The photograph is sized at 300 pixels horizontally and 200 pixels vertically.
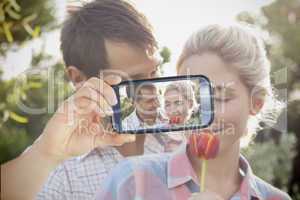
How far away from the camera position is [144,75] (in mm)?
1655

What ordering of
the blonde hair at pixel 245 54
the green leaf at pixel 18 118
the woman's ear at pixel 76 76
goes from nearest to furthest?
the blonde hair at pixel 245 54 → the woman's ear at pixel 76 76 → the green leaf at pixel 18 118

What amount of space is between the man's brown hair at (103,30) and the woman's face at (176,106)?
0.15 metres

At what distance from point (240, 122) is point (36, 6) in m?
0.74

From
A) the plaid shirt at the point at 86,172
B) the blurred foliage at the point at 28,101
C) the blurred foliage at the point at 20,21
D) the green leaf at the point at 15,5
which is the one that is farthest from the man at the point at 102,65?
the green leaf at the point at 15,5

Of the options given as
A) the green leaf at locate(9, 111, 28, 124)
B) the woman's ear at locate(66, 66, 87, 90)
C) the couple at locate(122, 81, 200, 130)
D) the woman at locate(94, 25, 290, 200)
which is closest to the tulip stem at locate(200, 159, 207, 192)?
the woman at locate(94, 25, 290, 200)

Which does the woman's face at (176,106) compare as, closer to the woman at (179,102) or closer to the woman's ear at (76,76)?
the woman at (179,102)

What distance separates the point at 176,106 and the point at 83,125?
0.28 m

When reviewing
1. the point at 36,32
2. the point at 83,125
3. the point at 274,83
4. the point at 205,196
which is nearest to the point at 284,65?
the point at 274,83

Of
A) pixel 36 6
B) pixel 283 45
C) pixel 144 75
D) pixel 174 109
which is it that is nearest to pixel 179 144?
pixel 174 109

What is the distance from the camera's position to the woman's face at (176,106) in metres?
1.60

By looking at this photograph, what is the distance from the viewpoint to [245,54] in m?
1.59

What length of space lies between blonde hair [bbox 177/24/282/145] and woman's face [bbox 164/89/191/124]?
8 centimetres

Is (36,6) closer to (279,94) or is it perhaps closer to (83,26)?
(83,26)

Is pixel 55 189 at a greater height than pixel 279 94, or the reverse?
pixel 279 94
